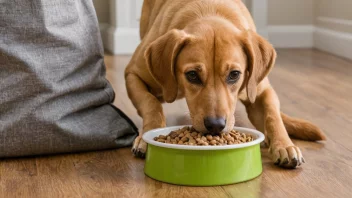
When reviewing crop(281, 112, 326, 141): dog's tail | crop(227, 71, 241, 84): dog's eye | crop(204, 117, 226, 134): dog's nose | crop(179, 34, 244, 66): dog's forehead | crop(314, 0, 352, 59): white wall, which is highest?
crop(179, 34, 244, 66): dog's forehead

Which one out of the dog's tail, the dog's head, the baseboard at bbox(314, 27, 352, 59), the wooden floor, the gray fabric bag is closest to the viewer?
the wooden floor

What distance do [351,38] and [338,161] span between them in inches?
110

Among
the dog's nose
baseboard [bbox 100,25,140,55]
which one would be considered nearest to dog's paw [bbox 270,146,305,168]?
the dog's nose

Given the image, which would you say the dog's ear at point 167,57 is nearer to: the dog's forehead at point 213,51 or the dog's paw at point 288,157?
the dog's forehead at point 213,51

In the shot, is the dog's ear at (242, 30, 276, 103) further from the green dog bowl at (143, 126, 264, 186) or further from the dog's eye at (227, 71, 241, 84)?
the green dog bowl at (143, 126, 264, 186)

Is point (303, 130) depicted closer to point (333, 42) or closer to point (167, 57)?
point (167, 57)

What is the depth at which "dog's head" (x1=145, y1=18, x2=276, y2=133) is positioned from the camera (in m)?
2.06

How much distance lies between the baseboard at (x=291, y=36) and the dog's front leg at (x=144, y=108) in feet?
10.9

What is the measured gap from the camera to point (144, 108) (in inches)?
96.4

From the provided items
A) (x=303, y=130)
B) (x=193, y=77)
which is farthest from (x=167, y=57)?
(x=303, y=130)

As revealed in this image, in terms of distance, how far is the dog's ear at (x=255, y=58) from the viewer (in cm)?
223

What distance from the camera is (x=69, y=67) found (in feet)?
7.57

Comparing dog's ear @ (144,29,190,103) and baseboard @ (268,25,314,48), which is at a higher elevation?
dog's ear @ (144,29,190,103)

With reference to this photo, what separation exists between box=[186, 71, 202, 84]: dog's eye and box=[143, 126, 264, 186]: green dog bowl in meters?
0.27
